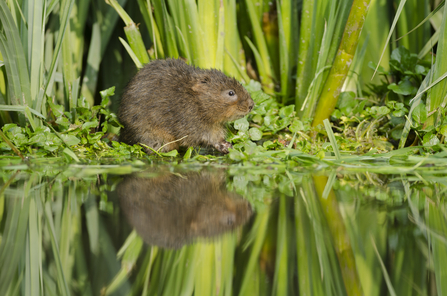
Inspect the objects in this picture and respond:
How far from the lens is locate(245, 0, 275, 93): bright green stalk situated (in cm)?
357

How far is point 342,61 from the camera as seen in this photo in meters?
2.93

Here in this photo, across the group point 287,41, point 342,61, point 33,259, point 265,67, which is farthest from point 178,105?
point 33,259

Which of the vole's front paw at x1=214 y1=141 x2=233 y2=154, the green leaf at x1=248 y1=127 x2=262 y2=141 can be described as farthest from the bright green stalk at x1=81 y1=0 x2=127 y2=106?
the green leaf at x1=248 y1=127 x2=262 y2=141

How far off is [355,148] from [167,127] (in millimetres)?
1422

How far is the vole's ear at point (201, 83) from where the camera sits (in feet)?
10.6

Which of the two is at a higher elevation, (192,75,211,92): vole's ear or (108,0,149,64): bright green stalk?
(108,0,149,64): bright green stalk

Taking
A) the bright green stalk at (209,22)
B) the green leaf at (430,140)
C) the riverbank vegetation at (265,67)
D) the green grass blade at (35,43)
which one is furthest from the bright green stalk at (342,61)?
the green grass blade at (35,43)

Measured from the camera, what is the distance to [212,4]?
3.28 metres

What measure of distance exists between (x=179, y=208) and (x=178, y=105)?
1.84m

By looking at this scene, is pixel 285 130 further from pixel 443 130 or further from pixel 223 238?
pixel 223 238

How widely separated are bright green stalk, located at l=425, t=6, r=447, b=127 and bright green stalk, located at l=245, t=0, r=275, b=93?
1449mm

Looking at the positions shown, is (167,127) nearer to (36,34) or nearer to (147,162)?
(147,162)

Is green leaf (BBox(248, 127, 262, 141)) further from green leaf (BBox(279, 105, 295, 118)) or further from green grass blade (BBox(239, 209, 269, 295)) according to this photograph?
green grass blade (BBox(239, 209, 269, 295))

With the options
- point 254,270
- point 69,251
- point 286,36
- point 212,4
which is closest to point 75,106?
point 212,4
